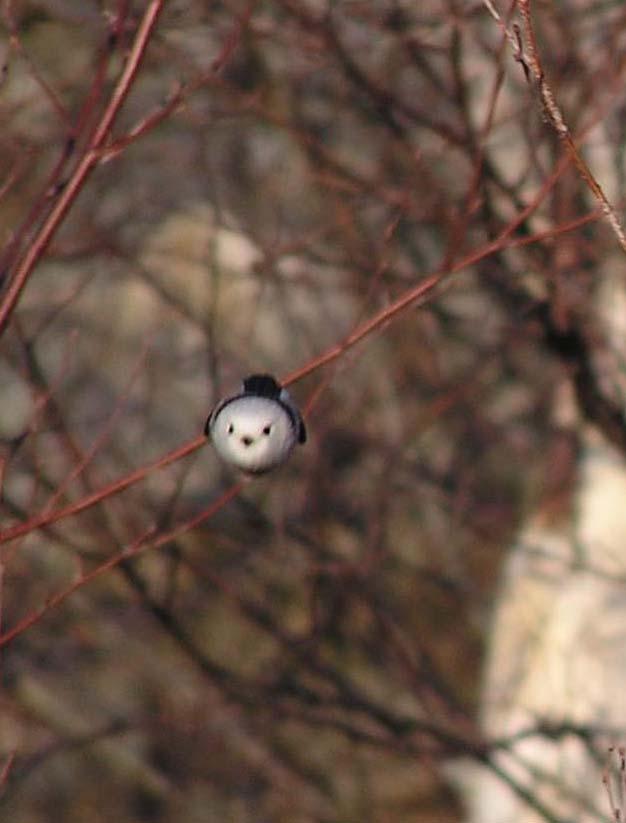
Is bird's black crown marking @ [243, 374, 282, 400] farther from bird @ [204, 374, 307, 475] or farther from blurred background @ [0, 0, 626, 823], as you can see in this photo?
blurred background @ [0, 0, 626, 823]

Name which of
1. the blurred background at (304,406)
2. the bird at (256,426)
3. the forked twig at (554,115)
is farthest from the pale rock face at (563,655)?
the forked twig at (554,115)

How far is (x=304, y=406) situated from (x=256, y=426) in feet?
7.97

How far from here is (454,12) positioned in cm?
412

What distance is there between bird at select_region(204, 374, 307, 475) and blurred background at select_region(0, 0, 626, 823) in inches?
78.2

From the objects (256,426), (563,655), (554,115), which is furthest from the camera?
(563,655)

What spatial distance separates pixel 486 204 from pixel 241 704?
1916 millimetres

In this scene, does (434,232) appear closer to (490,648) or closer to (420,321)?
(420,321)

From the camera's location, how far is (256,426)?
8.43 ft

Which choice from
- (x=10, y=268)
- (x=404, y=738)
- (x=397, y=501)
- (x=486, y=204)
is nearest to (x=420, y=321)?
(x=397, y=501)

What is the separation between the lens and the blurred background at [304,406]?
5.11m

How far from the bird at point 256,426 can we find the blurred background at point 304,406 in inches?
78.2

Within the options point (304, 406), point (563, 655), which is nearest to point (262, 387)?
point (304, 406)

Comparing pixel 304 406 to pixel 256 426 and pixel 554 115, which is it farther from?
pixel 554 115

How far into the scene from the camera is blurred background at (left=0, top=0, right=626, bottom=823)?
16.8 ft
